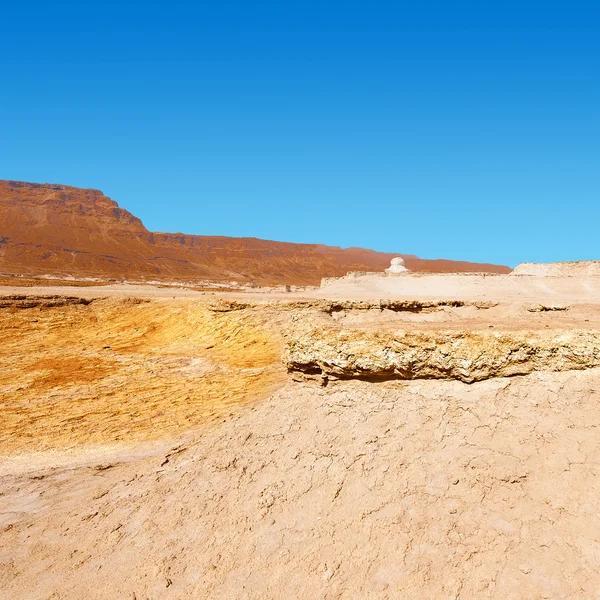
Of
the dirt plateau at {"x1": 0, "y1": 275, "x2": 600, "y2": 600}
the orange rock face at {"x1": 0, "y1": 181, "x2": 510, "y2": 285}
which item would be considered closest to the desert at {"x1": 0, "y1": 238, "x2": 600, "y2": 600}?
the dirt plateau at {"x1": 0, "y1": 275, "x2": 600, "y2": 600}

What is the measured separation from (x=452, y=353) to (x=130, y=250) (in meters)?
106

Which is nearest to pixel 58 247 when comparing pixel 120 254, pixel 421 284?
pixel 120 254

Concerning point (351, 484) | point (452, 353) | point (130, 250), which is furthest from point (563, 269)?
point (130, 250)

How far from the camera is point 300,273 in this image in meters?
109

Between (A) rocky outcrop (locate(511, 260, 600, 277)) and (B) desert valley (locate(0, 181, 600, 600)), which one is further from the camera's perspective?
(A) rocky outcrop (locate(511, 260, 600, 277))

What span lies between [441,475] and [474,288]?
1148 inches

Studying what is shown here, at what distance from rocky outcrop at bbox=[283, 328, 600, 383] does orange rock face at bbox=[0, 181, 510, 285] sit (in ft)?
259

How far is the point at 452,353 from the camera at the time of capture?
5066 mm

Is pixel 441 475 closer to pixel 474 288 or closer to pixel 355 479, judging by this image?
pixel 355 479

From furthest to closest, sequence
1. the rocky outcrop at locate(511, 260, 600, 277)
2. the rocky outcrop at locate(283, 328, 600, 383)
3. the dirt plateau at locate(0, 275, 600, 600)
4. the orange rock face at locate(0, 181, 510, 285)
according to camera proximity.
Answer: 1. the orange rock face at locate(0, 181, 510, 285)
2. the rocky outcrop at locate(511, 260, 600, 277)
3. the rocky outcrop at locate(283, 328, 600, 383)
4. the dirt plateau at locate(0, 275, 600, 600)

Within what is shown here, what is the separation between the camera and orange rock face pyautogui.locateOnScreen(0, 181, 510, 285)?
89.6m

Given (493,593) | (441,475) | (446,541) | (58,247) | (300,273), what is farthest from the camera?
(300,273)

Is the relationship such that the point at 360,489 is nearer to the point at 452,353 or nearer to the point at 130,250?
the point at 452,353

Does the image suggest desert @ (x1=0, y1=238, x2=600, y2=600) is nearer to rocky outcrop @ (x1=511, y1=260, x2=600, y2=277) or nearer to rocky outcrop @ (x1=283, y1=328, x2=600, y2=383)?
rocky outcrop @ (x1=283, y1=328, x2=600, y2=383)
